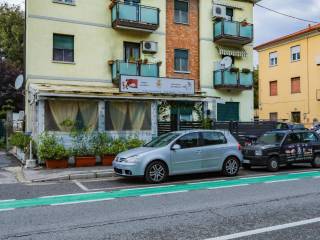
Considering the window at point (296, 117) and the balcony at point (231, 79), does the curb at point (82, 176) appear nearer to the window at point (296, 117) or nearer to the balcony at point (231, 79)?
the balcony at point (231, 79)

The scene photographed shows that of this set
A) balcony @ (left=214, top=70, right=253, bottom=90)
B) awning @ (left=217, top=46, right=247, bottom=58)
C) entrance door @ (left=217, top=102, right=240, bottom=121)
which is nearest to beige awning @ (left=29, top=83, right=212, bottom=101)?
balcony @ (left=214, top=70, right=253, bottom=90)

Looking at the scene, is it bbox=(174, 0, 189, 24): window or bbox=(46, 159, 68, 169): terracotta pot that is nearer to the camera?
bbox=(46, 159, 68, 169): terracotta pot

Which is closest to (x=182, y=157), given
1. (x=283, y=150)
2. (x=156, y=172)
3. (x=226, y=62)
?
(x=156, y=172)

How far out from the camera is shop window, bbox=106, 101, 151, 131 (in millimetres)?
17281

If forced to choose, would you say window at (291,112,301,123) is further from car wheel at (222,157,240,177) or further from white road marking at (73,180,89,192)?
white road marking at (73,180,89,192)

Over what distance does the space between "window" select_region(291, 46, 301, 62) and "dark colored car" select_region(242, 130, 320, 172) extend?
24.3 metres

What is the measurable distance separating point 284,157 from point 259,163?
1.04m

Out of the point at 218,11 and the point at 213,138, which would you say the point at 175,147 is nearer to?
the point at 213,138

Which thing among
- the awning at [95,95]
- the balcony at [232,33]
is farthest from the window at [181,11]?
the awning at [95,95]

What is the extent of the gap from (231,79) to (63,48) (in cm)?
1084

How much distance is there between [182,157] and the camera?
12.1 metres

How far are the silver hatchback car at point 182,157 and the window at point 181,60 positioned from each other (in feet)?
41.0

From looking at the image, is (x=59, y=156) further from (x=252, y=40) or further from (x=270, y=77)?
(x=270, y=77)

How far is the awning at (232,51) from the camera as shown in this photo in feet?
86.8
